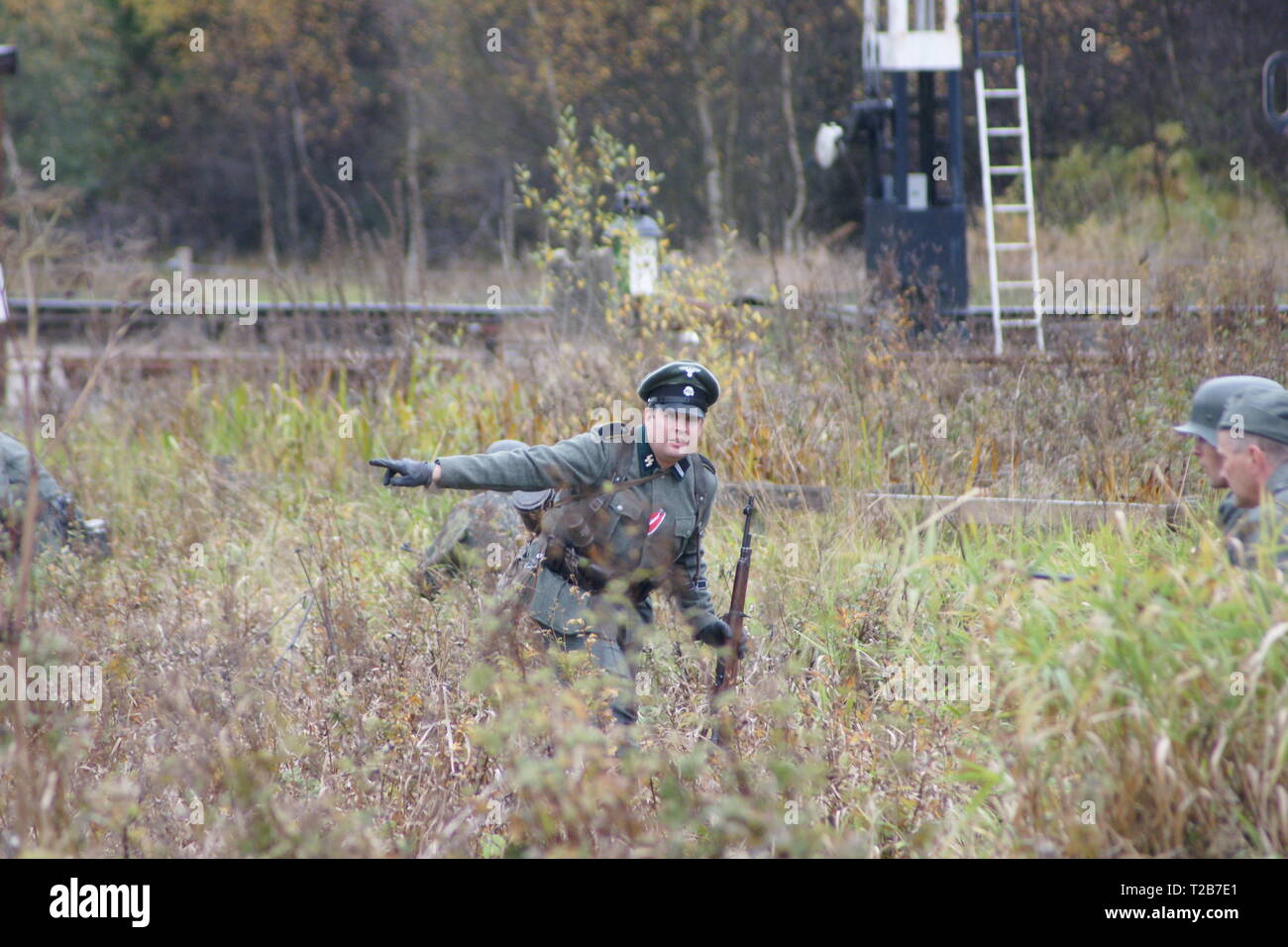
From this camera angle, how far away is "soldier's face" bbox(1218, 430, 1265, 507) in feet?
11.9

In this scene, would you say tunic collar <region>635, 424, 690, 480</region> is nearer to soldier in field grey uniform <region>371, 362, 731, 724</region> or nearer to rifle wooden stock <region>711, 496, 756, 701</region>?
soldier in field grey uniform <region>371, 362, 731, 724</region>

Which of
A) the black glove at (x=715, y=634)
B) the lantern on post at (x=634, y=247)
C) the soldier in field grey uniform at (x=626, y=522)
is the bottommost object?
the black glove at (x=715, y=634)

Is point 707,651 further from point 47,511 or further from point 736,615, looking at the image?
point 47,511

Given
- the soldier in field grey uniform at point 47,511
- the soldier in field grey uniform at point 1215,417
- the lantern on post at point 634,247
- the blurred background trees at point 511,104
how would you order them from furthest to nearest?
the blurred background trees at point 511,104 < the lantern on post at point 634,247 < the soldier in field grey uniform at point 47,511 < the soldier in field grey uniform at point 1215,417

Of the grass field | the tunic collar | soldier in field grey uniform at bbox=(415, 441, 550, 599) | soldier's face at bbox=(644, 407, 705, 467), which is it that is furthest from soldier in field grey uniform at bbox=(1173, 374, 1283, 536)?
soldier in field grey uniform at bbox=(415, 441, 550, 599)

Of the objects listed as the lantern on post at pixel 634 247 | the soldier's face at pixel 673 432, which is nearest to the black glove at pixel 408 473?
the soldier's face at pixel 673 432

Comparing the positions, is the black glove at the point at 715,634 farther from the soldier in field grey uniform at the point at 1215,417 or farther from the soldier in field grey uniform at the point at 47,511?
the soldier in field grey uniform at the point at 47,511

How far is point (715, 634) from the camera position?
15.5ft

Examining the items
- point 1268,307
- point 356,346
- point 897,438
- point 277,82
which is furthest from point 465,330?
point 277,82

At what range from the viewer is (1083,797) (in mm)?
3059

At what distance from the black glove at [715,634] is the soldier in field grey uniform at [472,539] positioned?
111 centimetres

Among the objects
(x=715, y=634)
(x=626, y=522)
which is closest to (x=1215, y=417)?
(x=715, y=634)

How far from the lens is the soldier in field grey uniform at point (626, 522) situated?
4602 mm
